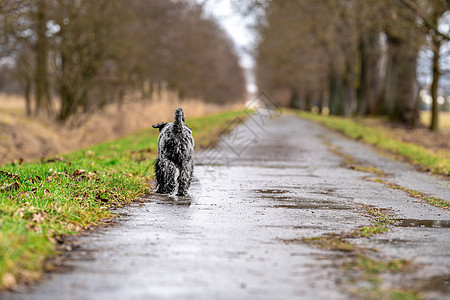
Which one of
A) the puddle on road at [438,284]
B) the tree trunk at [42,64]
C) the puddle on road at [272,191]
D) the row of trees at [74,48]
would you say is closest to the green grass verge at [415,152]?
the puddle on road at [272,191]

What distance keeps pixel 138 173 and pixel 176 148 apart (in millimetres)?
2372

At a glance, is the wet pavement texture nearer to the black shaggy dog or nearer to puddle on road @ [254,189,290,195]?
puddle on road @ [254,189,290,195]

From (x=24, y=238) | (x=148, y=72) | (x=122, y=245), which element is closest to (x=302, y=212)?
(x=122, y=245)

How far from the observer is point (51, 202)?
7.20 meters

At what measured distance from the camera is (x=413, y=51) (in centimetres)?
2797

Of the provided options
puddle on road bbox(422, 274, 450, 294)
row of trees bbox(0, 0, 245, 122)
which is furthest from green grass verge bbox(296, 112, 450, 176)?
row of trees bbox(0, 0, 245, 122)

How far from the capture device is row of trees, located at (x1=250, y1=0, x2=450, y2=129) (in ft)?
84.5

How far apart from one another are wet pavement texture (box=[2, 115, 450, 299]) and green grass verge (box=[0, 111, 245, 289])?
0.27 metres

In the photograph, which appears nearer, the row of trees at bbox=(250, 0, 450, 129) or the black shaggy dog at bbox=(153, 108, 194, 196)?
the black shaggy dog at bbox=(153, 108, 194, 196)

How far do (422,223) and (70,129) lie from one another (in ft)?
64.9

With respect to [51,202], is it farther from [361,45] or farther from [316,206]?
[361,45]

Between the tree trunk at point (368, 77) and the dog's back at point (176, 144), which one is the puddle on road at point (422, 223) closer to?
the dog's back at point (176, 144)

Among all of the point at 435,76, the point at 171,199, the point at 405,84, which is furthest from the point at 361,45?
the point at 171,199

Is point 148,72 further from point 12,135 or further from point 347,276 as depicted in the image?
point 347,276
